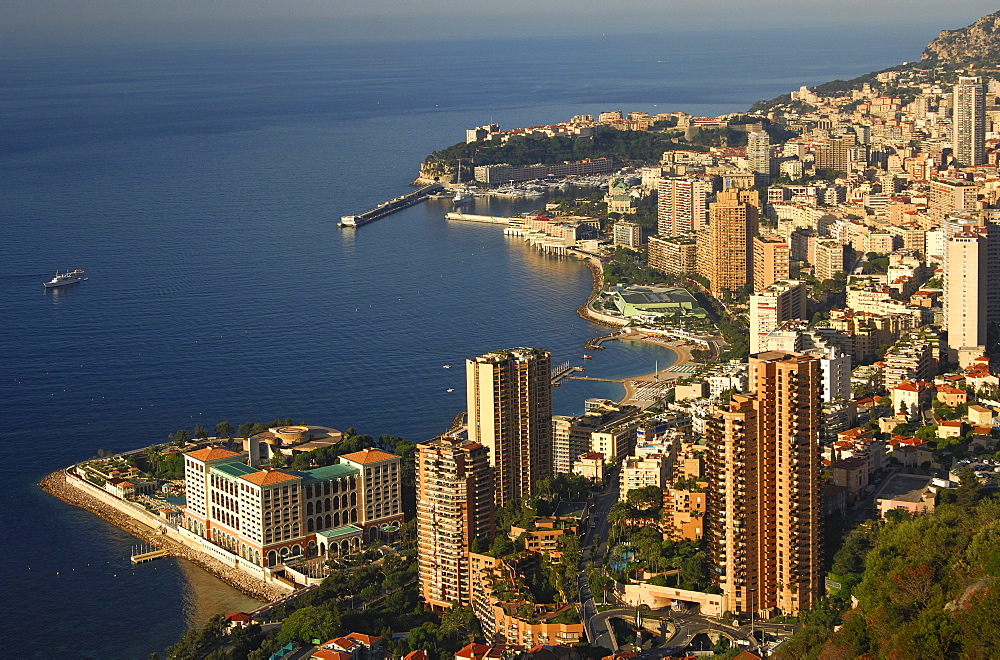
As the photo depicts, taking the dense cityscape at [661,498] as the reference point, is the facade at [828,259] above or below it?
above

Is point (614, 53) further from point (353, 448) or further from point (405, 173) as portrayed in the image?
point (353, 448)

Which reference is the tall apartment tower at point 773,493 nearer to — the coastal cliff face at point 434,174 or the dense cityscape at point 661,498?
the dense cityscape at point 661,498

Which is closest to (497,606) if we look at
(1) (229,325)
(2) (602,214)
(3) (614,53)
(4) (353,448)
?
(4) (353,448)

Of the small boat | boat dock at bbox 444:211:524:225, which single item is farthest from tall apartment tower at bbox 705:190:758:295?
the small boat

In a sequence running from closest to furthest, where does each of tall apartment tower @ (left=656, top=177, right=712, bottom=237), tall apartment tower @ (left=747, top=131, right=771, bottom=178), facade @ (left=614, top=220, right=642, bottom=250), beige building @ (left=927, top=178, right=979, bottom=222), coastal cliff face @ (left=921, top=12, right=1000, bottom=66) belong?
beige building @ (left=927, top=178, right=979, bottom=222)
tall apartment tower @ (left=656, top=177, right=712, bottom=237)
facade @ (left=614, top=220, right=642, bottom=250)
tall apartment tower @ (left=747, top=131, right=771, bottom=178)
coastal cliff face @ (left=921, top=12, right=1000, bottom=66)

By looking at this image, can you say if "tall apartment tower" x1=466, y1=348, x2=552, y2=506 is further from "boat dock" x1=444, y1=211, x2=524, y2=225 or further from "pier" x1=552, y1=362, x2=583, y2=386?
"boat dock" x1=444, y1=211, x2=524, y2=225

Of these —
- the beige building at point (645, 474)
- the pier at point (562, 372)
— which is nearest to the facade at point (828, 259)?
the pier at point (562, 372)

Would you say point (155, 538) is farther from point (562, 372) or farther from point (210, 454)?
point (562, 372)
